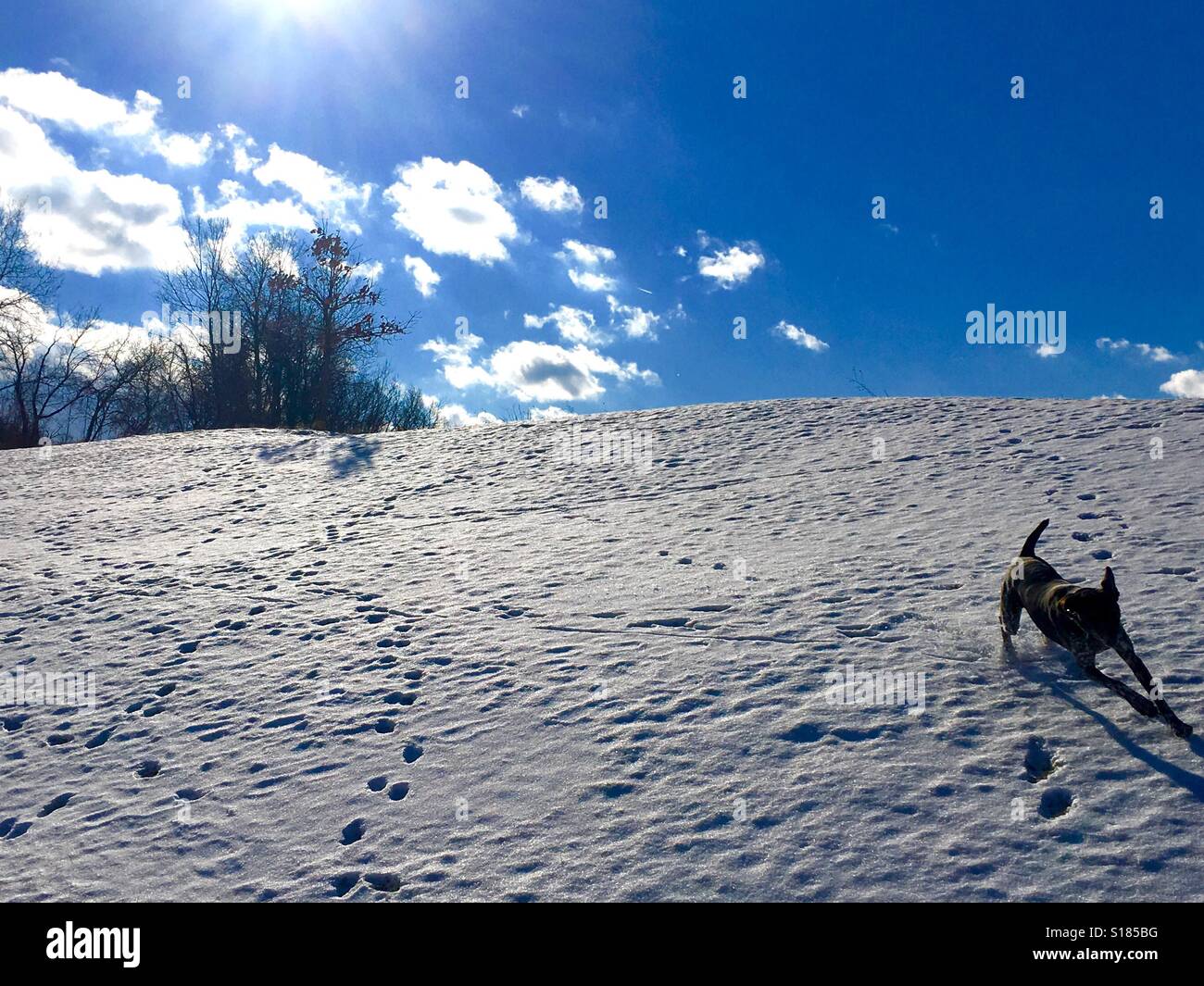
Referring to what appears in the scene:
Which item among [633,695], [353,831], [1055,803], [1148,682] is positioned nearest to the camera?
[1055,803]

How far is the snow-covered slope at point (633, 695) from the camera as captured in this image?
4.55 metres

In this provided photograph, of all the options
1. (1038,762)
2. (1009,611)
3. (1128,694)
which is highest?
(1009,611)

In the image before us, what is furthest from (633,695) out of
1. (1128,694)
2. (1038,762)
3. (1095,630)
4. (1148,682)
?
(1148,682)

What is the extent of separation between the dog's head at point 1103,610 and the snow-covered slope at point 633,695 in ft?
2.56

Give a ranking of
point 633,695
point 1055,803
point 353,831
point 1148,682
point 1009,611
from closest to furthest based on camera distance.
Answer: point 1055,803 < point 1148,682 < point 353,831 < point 1009,611 < point 633,695

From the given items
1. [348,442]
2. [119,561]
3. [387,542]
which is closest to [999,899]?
[387,542]

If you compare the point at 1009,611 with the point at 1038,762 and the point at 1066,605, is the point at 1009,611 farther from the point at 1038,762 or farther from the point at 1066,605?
the point at 1038,762

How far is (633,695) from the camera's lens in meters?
6.50

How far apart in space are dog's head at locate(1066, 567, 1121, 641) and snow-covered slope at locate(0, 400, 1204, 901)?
2.56 ft

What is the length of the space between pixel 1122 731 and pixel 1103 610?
0.92 m

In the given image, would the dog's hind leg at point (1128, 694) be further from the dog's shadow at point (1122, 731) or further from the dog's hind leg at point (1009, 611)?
the dog's hind leg at point (1009, 611)

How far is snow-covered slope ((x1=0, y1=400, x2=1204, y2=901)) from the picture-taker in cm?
455
